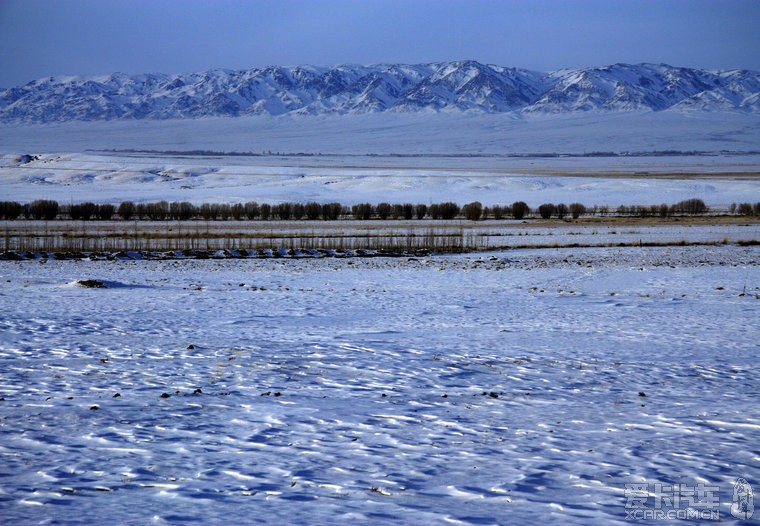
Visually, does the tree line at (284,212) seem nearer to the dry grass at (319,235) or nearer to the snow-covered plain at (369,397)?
the dry grass at (319,235)

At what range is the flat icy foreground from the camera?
20.4 ft

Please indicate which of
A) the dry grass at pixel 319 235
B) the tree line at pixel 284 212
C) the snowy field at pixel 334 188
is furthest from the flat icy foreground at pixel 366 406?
the snowy field at pixel 334 188

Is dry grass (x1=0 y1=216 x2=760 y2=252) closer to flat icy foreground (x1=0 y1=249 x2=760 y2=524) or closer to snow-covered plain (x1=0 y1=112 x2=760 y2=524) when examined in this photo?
snow-covered plain (x1=0 y1=112 x2=760 y2=524)

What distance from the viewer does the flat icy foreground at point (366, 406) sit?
6.23 meters

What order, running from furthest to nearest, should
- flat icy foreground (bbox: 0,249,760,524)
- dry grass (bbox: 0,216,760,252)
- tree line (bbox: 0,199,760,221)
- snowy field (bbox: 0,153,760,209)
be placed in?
snowy field (bbox: 0,153,760,209)
tree line (bbox: 0,199,760,221)
dry grass (bbox: 0,216,760,252)
flat icy foreground (bbox: 0,249,760,524)

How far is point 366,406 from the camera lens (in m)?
8.79

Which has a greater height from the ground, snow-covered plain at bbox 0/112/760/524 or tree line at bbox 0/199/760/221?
tree line at bbox 0/199/760/221

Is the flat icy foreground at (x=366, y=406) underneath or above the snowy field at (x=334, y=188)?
underneath

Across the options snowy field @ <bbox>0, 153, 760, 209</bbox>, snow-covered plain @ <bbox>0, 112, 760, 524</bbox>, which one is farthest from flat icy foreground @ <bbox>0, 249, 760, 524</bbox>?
snowy field @ <bbox>0, 153, 760, 209</bbox>

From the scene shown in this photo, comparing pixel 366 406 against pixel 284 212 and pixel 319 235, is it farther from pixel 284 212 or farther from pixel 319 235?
pixel 284 212

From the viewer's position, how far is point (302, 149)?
19525cm

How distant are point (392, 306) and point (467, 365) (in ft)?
A: 19.6

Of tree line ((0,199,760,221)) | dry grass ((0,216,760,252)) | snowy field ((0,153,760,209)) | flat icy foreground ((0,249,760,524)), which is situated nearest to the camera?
flat icy foreground ((0,249,760,524))

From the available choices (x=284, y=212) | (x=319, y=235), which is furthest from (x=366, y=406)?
(x=284, y=212)
